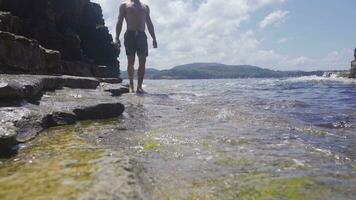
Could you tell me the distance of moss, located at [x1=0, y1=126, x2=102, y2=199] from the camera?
2586 millimetres

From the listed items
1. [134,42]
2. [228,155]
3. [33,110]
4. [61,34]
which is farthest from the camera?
[61,34]

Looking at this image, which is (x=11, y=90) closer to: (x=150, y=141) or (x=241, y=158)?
(x=150, y=141)

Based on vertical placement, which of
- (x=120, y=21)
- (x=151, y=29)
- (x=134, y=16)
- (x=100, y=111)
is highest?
(x=134, y=16)

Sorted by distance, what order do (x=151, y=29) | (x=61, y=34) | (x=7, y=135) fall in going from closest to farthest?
(x=7, y=135) < (x=151, y=29) < (x=61, y=34)

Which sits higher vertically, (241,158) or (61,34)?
(61,34)

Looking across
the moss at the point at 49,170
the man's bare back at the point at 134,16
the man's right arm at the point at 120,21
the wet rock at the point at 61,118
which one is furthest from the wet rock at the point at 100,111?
the man's right arm at the point at 120,21

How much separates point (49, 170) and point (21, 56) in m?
6.48

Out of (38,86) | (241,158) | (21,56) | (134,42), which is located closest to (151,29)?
(134,42)

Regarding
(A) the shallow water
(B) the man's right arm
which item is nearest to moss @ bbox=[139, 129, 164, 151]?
(A) the shallow water

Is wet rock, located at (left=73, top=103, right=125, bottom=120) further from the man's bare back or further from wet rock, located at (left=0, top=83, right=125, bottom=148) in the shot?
the man's bare back

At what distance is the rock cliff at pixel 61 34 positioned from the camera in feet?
32.8

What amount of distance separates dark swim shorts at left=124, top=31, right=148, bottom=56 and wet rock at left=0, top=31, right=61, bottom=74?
2.38 m

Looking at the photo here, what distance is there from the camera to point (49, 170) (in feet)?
10.1

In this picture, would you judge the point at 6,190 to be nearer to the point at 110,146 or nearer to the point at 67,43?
the point at 110,146
